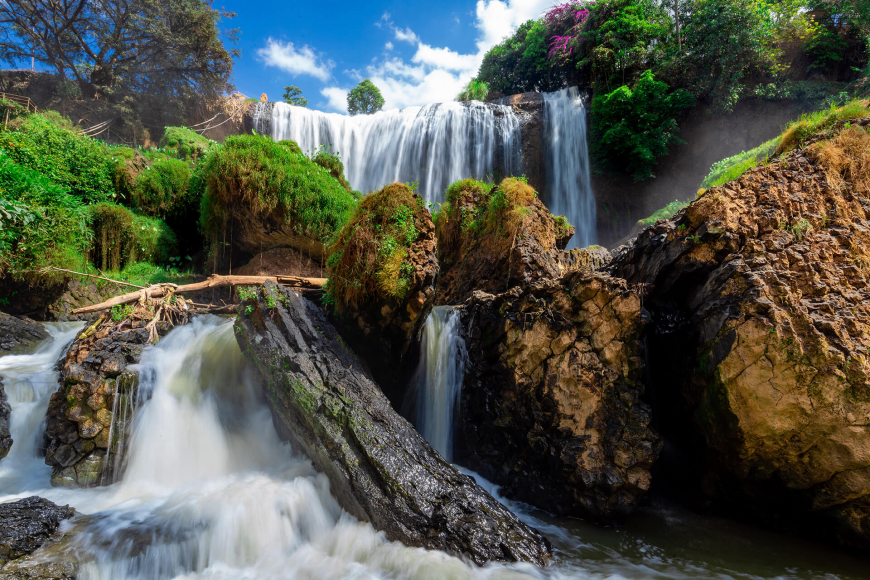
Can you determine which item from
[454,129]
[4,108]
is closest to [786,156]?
[454,129]

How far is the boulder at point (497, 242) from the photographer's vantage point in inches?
297

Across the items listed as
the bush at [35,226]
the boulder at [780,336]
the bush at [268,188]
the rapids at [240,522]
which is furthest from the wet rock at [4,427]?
the boulder at [780,336]

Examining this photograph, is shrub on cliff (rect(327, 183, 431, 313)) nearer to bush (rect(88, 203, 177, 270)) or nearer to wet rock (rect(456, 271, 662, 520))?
wet rock (rect(456, 271, 662, 520))

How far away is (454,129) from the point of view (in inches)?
615

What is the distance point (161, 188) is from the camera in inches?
433

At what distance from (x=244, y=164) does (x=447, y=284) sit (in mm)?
5436

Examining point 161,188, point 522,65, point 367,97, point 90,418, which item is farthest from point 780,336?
point 367,97

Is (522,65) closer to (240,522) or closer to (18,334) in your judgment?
(18,334)

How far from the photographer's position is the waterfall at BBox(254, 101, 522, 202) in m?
15.3

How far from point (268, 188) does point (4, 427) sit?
6.01m

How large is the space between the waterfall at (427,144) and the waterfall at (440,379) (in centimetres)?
955

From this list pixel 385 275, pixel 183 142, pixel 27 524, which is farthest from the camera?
pixel 183 142

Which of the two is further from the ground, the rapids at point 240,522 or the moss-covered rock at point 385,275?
the moss-covered rock at point 385,275

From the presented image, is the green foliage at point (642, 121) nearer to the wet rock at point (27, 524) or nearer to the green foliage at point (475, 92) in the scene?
the green foliage at point (475, 92)
